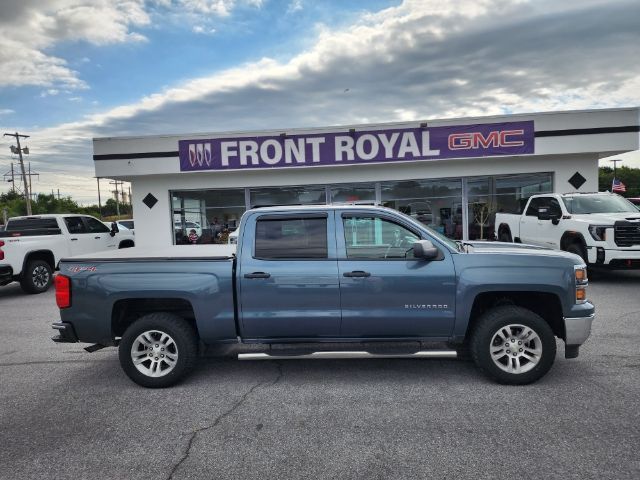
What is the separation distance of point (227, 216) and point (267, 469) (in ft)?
49.5

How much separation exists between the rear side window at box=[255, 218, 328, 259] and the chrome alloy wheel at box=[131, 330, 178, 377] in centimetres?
130

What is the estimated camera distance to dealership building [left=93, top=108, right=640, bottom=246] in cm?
1503

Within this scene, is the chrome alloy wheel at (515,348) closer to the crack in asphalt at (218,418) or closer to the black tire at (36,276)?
the crack in asphalt at (218,418)

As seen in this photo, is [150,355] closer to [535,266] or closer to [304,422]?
[304,422]

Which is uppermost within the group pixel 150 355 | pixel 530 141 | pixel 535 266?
pixel 530 141

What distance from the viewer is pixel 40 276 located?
11164 mm

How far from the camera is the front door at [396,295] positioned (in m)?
4.46

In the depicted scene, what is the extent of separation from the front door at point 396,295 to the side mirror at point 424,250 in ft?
0.52

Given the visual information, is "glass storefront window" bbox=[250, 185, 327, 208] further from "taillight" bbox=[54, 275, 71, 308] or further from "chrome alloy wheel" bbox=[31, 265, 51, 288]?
"taillight" bbox=[54, 275, 71, 308]

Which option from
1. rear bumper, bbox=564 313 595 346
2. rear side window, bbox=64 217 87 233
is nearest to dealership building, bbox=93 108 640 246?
rear side window, bbox=64 217 87 233

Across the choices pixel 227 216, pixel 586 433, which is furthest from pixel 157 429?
pixel 227 216

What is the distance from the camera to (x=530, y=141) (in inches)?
592

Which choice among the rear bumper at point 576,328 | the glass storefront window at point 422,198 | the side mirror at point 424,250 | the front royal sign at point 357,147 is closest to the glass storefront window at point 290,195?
the glass storefront window at point 422,198

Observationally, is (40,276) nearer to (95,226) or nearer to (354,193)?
(95,226)
